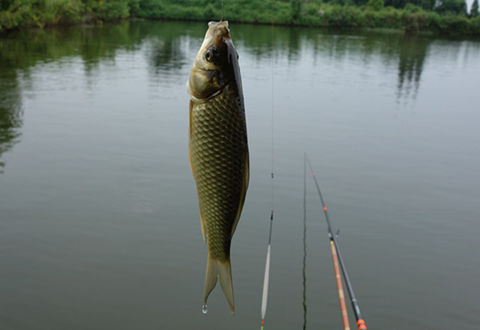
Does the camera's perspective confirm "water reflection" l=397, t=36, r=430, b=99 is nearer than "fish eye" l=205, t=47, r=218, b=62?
No

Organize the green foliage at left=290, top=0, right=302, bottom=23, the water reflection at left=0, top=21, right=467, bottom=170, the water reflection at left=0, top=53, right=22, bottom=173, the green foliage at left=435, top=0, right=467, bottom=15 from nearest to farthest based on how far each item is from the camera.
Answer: the water reflection at left=0, top=53, right=22, bottom=173
the water reflection at left=0, top=21, right=467, bottom=170
the green foliage at left=290, top=0, right=302, bottom=23
the green foliage at left=435, top=0, right=467, bottom=15

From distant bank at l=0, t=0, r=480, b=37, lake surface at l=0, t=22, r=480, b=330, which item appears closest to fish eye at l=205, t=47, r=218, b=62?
lake surface at l=0, t=22, r=480, b=330

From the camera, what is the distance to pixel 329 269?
794 cm

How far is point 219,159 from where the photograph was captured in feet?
4.67

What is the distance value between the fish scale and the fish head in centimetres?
3

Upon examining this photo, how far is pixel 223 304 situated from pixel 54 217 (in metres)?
4.06

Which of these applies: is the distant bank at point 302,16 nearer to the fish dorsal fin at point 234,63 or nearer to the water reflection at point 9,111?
the water reflection at point 9,111

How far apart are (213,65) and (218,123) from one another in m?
0.17

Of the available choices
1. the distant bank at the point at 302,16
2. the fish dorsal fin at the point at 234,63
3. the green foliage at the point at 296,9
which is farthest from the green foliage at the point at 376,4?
the fish dorsal fin at the point at 234,63

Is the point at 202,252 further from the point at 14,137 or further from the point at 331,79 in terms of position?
the point at 331,79

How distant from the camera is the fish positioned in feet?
4.47

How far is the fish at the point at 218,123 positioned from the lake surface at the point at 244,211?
5629 mm

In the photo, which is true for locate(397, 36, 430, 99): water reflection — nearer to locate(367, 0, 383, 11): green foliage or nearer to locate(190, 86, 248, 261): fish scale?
locate(190, 86, 248, 261): fish scale

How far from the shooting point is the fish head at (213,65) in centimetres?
135
